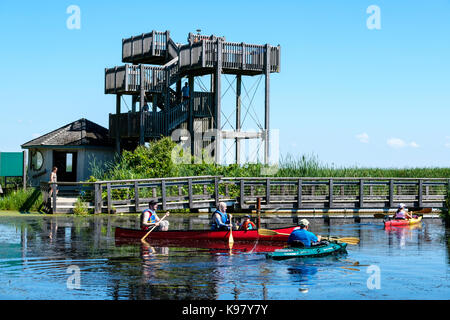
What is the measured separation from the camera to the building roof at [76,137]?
4291 cm

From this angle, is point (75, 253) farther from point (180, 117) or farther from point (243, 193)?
point (180, 117)

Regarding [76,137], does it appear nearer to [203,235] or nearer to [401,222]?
[401,222]

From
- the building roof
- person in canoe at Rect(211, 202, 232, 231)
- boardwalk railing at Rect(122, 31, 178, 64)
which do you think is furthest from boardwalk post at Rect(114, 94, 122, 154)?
person in canoe at Rect(211, 202, 232, 231)

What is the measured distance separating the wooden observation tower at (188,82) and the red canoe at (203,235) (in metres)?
15.0

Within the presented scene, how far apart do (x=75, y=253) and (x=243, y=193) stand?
48.4 feet

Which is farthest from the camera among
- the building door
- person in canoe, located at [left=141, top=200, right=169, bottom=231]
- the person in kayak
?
the building door

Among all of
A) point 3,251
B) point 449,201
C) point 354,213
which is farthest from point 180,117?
point 3,251

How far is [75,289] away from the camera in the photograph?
13.3 metres

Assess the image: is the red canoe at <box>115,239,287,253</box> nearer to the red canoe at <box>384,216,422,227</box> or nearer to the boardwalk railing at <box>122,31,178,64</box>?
the red canoe at <box>384,216,422,227</box>

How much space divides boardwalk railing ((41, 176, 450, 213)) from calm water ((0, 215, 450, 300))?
6634 millimetres

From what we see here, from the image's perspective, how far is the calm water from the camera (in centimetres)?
1320

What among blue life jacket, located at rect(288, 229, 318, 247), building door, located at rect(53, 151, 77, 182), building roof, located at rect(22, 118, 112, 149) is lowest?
blue life jacket, located at rect(288, 229, 318, 247)

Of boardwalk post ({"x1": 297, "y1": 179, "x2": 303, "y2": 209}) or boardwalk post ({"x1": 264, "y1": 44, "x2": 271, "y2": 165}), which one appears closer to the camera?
boardwalk post ({"x1": 297, "y1": 179, "x2": 303, "y2": 209})
